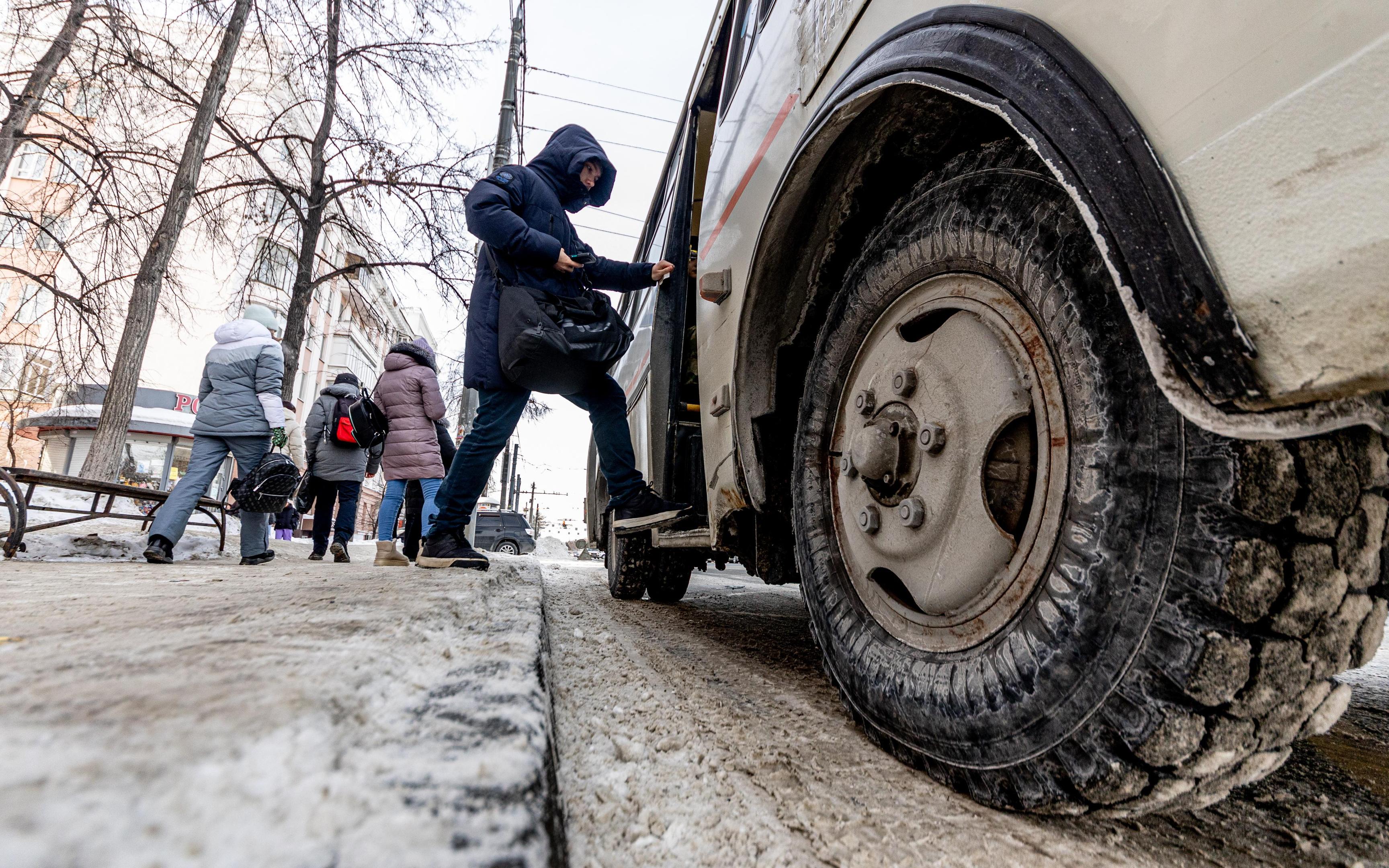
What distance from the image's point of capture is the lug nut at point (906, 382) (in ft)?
3.92

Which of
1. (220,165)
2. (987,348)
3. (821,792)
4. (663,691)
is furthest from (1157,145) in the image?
(220,165)

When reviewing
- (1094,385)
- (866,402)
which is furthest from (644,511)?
(1094,385)

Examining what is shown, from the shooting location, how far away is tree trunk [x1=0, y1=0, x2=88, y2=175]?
7844 mm

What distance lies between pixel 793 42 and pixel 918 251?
0.83m

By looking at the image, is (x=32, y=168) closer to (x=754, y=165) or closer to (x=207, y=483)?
(x=207, y=483)

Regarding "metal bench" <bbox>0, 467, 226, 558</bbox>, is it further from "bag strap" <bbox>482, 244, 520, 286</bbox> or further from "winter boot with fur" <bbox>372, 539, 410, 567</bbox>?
"bag strap" <bbox>482, 244, 520, 286</bbox>

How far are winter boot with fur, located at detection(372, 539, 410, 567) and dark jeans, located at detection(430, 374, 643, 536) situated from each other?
109cm

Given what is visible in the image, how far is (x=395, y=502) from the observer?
17.4 ft

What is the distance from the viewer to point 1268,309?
2.01 ft

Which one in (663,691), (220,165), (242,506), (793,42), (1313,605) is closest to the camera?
(1313,605)

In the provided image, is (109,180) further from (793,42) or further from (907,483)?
(907,483)

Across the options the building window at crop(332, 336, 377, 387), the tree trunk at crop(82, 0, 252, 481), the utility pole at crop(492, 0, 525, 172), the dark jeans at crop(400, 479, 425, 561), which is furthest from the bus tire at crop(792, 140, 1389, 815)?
the building window at crop(332, 336, 377, 387)

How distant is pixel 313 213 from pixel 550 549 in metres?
11.8

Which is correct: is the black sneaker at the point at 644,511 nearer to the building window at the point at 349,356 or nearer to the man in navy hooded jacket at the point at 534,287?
the man in navy hooded jacket at the point at 534,287
